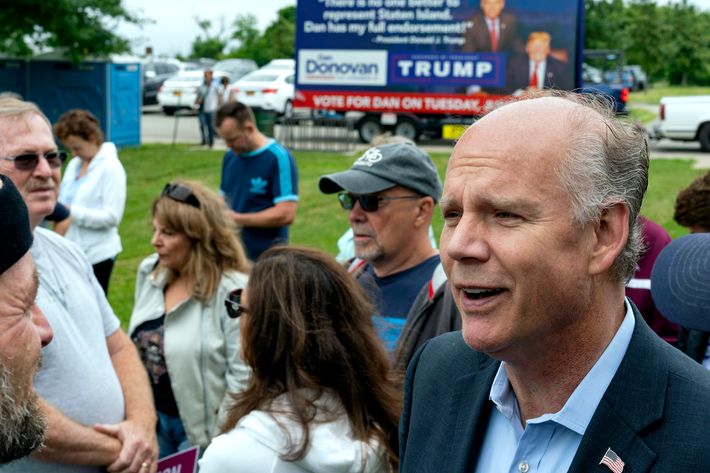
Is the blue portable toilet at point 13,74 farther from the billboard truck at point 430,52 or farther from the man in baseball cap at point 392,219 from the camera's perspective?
the man in baseball cap at point 392,219

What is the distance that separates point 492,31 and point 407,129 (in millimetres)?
4410

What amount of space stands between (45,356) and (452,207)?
1.95 meters

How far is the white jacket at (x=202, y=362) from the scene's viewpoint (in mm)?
4582

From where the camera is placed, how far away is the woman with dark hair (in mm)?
2855

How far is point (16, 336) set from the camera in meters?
2.40

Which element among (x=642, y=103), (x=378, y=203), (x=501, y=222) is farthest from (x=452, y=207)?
(x=642, y=103)

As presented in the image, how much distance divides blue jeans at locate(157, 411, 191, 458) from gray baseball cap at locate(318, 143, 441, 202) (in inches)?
58.2

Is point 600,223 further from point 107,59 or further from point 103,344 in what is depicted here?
point 107,59

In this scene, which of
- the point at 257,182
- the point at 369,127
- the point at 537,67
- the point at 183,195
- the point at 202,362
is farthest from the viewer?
the point at 369,127

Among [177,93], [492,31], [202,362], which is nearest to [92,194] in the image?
[202,362]

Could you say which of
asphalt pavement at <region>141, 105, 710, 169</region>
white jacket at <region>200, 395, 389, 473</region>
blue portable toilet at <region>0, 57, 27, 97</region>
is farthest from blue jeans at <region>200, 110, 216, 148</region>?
white jacket at <region>200, 395, 389, 473</region>

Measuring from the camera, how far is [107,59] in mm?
23516

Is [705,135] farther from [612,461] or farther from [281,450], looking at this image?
[612,461]

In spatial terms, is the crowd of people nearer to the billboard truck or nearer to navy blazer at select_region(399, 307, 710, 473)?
navy blazer at select_region(399, 307, 710, 473)
